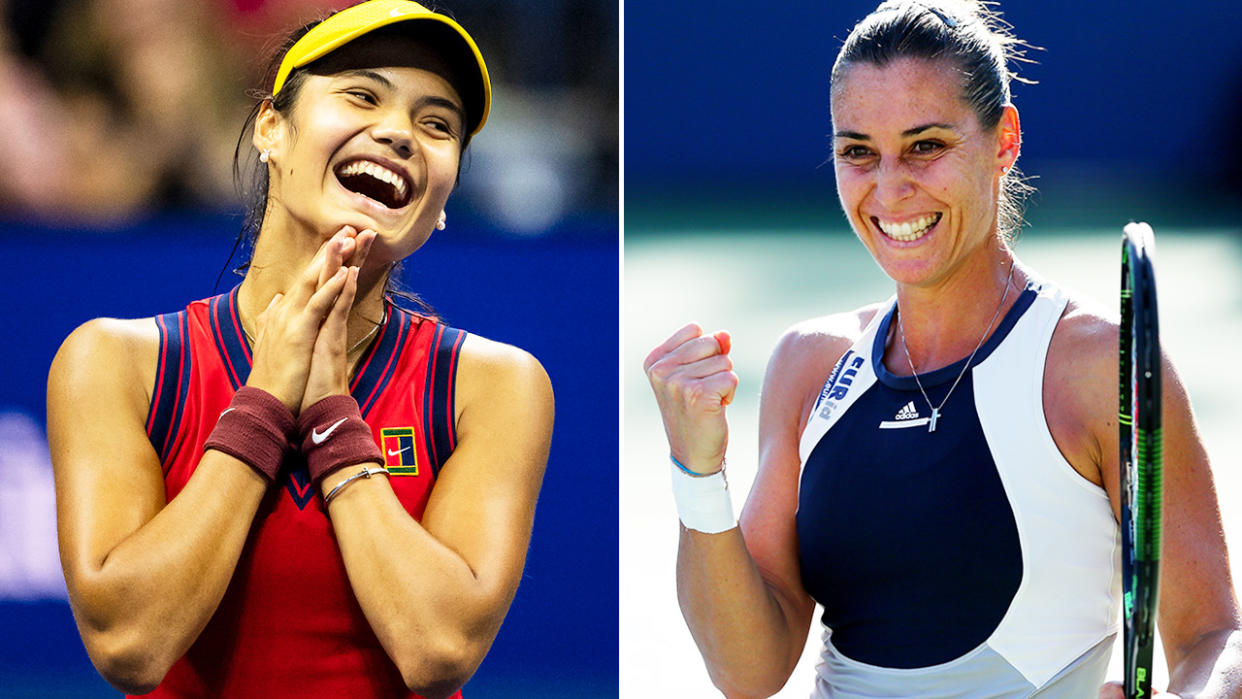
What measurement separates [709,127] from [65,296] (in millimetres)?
5642

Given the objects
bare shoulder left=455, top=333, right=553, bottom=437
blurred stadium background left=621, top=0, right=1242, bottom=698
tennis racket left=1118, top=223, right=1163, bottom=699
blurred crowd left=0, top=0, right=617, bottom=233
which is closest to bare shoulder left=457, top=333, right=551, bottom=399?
bare shoulder left=455, top=333, right=553, bottom=437

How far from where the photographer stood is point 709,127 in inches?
321

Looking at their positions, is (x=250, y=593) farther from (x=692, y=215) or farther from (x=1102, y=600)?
(x=692, y=215)

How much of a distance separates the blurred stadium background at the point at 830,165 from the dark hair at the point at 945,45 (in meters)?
3.57

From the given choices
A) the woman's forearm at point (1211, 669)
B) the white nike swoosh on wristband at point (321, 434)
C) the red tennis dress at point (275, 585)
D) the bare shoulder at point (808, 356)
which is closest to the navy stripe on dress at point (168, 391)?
the red tennis dress at point (275, 585)

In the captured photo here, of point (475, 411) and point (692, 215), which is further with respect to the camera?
point (692, 215)

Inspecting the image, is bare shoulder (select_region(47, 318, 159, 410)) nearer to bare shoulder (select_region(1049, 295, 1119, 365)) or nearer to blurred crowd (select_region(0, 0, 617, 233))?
blurred crowd (select_region(0, 0, 617, 233))

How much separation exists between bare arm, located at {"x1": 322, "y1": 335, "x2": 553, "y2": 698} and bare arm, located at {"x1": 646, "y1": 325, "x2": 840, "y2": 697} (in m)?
0.24

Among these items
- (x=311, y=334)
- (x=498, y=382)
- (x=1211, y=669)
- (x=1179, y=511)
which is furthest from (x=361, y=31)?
(x=1211, y=669)

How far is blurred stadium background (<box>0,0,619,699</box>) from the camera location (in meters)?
2.88

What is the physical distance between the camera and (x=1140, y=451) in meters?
1.73

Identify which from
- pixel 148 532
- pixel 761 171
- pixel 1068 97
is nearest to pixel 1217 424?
pixel 1068 97

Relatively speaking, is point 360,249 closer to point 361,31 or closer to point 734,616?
point 361,31

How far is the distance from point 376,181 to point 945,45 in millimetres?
949
